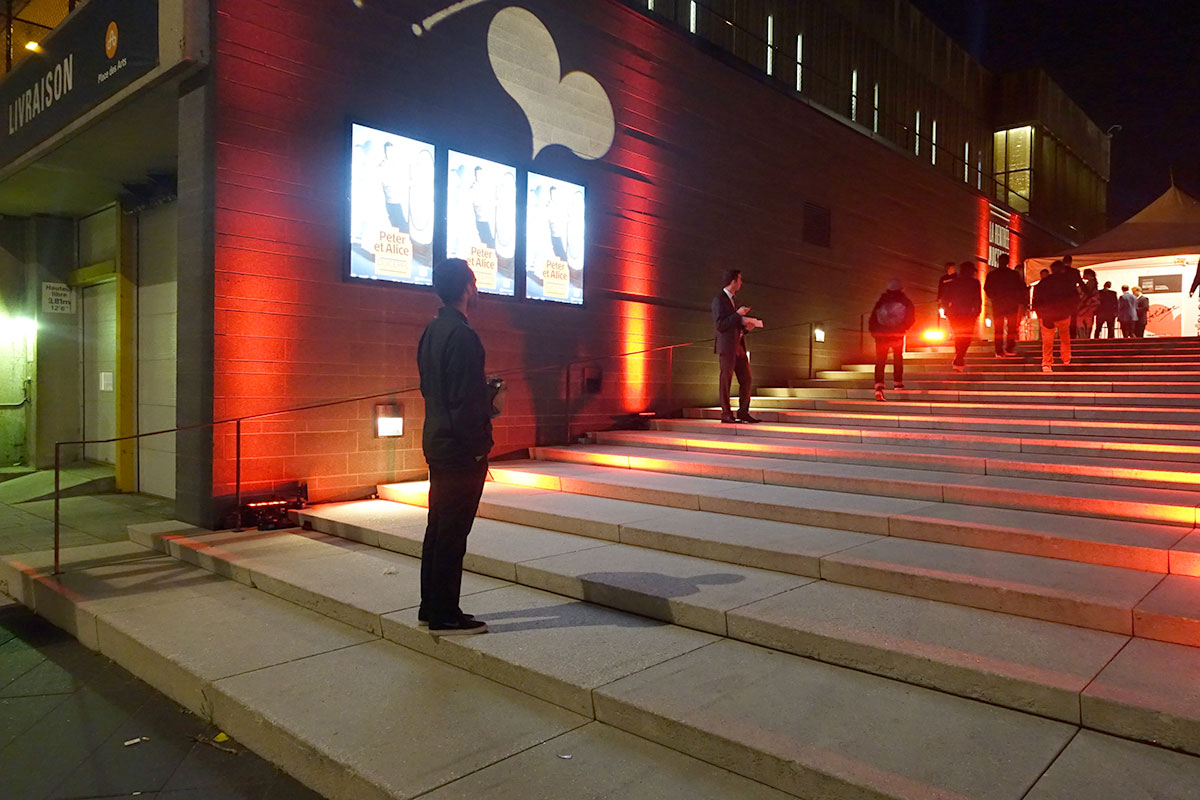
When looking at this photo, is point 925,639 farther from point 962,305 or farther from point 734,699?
point 962,305

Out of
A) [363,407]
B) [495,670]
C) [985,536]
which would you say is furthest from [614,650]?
[363,407]

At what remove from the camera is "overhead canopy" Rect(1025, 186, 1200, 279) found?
14.4m

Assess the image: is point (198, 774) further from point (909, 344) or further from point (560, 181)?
point (909, 344)

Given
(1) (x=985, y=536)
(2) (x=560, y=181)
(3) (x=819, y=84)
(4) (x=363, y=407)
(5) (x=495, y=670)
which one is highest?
(3) (x=819, y=84)

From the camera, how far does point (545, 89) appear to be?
30.2 ft

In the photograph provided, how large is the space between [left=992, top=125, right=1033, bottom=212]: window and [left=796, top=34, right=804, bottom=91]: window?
402 inches

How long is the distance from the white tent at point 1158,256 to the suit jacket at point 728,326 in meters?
8.53

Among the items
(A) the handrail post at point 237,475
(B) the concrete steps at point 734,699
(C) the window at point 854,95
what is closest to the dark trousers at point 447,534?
(B) the concrete steps at point 734,699

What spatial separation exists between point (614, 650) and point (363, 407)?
456cm

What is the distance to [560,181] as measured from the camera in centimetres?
935

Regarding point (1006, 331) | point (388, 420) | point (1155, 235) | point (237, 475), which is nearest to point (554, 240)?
point (388, 420)

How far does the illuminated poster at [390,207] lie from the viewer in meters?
7.40

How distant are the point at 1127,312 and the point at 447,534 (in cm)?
1754

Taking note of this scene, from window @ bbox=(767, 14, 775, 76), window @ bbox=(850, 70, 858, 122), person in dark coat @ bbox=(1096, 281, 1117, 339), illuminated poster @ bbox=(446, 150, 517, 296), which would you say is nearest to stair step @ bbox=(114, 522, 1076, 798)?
illuminated poster @ bbox=(446, 150, 517, 296)
